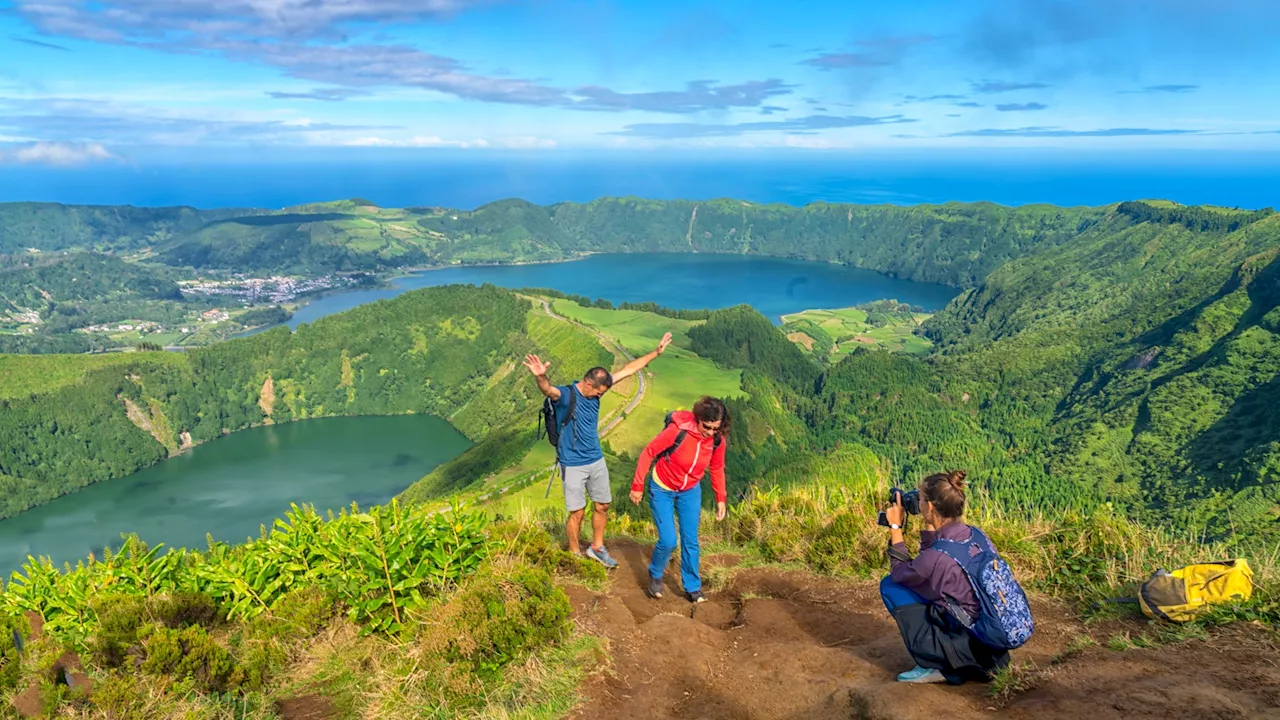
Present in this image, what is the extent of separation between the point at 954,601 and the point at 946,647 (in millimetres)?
457

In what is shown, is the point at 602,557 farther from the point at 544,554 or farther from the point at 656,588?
the point at 656,588

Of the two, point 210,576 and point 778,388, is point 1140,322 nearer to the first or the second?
point 778,388

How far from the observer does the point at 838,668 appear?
6.94 m

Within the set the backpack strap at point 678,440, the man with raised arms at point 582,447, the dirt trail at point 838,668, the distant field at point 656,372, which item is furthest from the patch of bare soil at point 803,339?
the backpack strap at point 678,440

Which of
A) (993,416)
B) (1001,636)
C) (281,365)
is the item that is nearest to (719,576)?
(1001,636)

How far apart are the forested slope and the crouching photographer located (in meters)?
125

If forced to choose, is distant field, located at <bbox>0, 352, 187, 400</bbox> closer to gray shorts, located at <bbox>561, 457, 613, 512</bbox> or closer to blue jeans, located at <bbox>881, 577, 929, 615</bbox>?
gray shorts, located at <bbox>561, 457, 613, 512</bbox>

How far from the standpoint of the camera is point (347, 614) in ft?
27.8

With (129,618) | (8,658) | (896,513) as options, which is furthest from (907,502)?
(8,658)

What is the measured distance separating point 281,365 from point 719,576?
571 feet

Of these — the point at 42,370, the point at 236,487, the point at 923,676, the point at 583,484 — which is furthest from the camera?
the point at 42,370

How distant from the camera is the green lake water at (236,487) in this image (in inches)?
3708

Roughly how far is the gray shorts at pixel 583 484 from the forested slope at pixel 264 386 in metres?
120

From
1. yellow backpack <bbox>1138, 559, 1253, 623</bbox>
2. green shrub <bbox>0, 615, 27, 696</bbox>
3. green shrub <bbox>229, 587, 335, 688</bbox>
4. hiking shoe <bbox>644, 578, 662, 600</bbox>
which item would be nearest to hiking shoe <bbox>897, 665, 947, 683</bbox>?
yellow backpack <bbox>1138, 559, 1253, 623</bbox>
